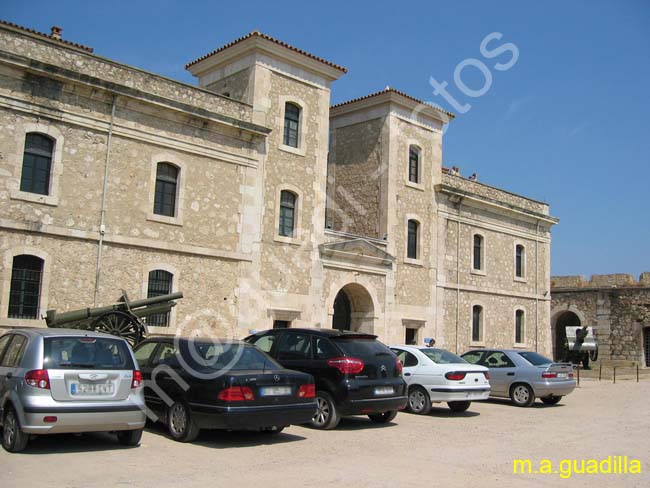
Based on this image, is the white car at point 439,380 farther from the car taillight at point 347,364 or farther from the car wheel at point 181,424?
the car wheel at point 181,424

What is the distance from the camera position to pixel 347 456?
8711 millimetres

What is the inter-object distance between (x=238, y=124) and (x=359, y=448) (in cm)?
1280

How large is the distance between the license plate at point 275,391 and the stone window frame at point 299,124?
1287 cm

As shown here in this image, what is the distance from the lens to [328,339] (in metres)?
11.4

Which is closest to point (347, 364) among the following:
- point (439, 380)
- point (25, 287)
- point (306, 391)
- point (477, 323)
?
point (306, 391)

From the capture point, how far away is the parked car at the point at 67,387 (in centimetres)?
786

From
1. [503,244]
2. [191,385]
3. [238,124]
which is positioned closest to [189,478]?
[191,385]

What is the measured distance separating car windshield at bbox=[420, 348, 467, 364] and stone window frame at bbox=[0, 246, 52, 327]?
29.9 feet

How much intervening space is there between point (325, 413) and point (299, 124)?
13090mm

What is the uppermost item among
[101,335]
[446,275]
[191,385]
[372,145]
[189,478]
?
[372,145]

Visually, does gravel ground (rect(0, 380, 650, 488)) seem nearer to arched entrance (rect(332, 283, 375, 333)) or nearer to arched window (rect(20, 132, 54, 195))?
arched window (rect(20, 132, 54, 195))

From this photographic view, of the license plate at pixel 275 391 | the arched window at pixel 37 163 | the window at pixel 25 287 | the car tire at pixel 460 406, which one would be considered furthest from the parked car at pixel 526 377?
the arched window at pixel 37 163

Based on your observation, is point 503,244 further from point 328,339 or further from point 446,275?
point 328,339

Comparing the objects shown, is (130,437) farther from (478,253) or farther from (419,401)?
(478,253)
